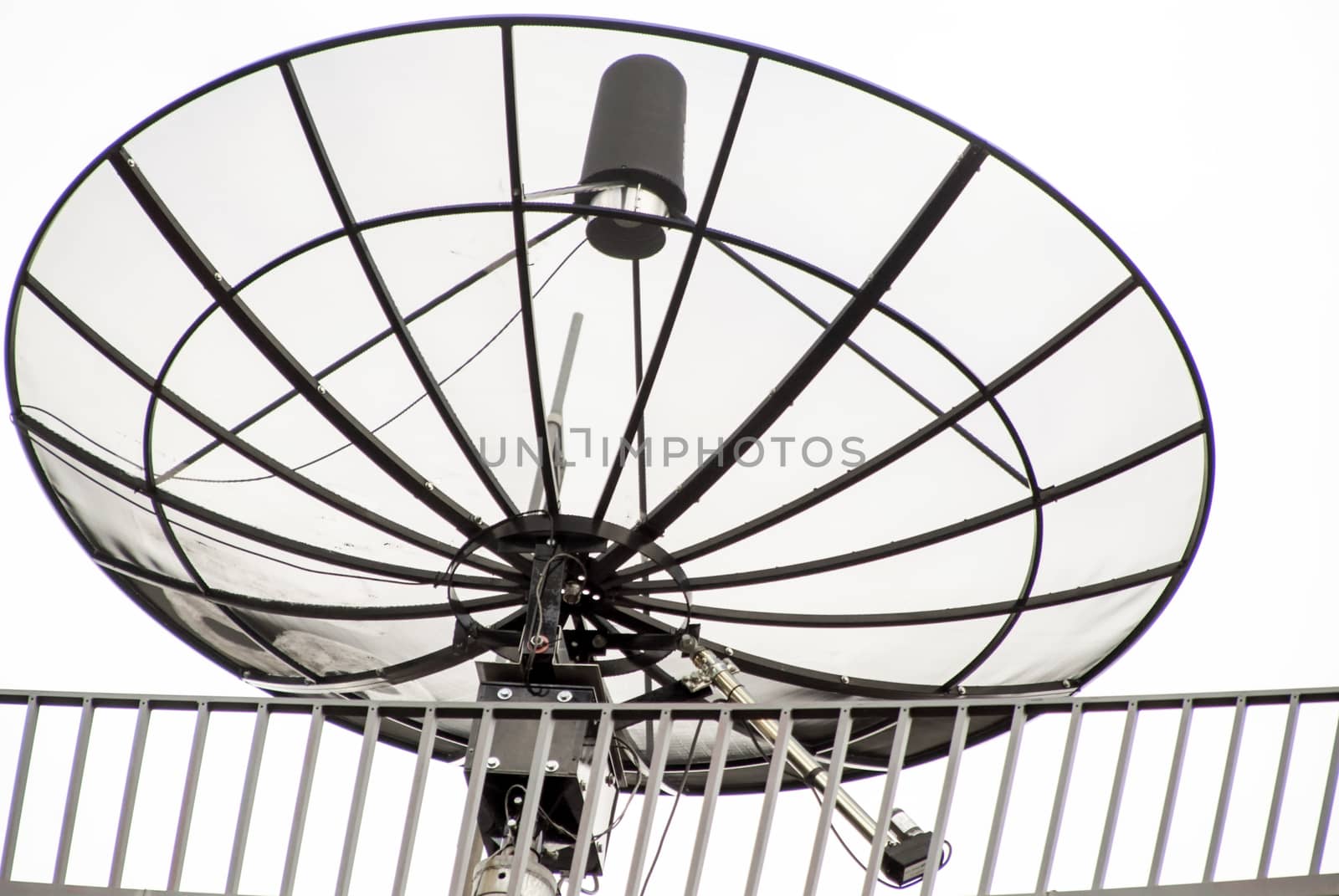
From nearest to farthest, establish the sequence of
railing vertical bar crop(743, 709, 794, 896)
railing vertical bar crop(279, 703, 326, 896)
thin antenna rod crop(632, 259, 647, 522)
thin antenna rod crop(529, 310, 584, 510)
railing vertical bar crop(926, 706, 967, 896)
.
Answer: railing vertical bar crop(743, 709, 794, 896)
railing vertical bar crop(926, 706, 967, 896)
railing vertical bar crop(279, 703, 326, 896)
thin antenna rod crop(632, 259, 647, 522)
thin antenna rod crop(529, 310, 584, 510)

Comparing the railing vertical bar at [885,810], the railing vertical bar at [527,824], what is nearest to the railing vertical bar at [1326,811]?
the railing vertical bar at [885,810]

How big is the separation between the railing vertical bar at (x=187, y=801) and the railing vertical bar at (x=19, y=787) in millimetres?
801

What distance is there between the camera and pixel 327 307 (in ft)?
29.6

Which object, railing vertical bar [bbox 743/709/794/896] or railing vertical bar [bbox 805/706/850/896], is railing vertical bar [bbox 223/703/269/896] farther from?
railing vertical bar [bbox 805/706/850/896]

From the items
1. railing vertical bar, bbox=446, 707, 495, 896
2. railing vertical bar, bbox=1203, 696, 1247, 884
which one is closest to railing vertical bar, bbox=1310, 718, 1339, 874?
railing vertical bar, bbox=1203, 696, 1247, 884

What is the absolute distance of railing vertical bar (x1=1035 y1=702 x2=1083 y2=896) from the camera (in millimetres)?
6629

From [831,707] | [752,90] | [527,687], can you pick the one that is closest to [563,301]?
[752,90]

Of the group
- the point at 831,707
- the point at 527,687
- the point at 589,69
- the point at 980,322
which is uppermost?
the point at 589,69

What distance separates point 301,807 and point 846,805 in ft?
9.68

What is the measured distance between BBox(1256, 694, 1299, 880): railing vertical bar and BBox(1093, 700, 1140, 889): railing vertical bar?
27.6 inches

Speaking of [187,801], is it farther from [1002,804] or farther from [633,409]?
[1002,804]

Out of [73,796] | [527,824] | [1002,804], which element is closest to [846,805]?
[1002,804]

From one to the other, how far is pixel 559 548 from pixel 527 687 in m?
1.13

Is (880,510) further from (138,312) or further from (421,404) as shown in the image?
(138,312)
